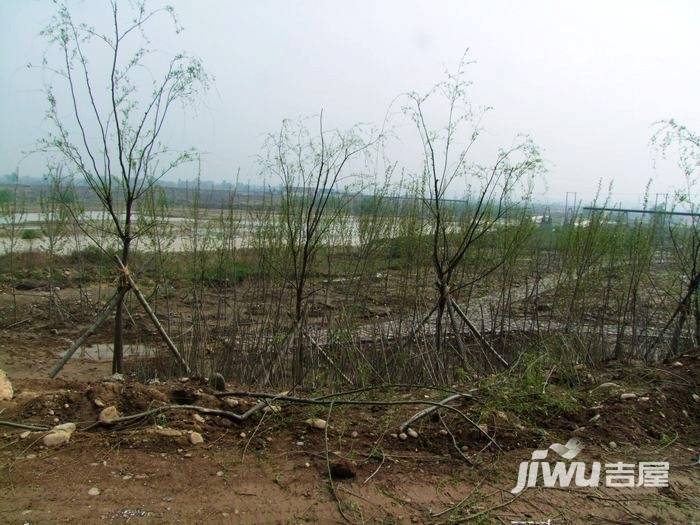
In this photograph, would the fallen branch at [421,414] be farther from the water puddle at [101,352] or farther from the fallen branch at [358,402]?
the water puddle at [101,352]

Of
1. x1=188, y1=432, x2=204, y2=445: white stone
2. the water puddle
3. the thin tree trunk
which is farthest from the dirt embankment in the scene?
the water puddle

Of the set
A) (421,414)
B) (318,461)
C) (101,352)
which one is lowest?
(101,352)

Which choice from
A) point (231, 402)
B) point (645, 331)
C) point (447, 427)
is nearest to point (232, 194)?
point (231, 402)

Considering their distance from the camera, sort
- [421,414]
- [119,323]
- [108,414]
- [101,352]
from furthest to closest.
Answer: [101,352]
[119,323]
[421,414]
[108,414]

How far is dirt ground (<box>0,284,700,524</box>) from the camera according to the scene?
2260 millimetres

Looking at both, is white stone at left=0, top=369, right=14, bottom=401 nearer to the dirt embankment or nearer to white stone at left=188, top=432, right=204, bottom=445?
the dirt embankment

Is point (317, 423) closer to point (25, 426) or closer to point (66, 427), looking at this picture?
point (66, 427)

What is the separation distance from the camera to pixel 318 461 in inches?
105

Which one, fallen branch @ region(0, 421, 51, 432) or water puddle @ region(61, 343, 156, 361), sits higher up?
fallen branch @ region(0, 421, 51, 432)

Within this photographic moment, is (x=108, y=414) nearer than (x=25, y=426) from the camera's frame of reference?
No

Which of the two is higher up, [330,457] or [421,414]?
[421,414]

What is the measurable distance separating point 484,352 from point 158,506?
12.1 feet

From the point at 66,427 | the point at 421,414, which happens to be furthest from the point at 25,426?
the point at 421,414

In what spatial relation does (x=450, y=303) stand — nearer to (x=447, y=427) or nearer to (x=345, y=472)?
(x=447, y=427)
